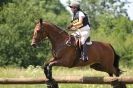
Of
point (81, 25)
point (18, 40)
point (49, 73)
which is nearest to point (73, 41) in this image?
point (81, 25)

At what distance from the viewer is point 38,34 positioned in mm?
12172

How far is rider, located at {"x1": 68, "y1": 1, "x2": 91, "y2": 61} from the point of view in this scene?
12289 millimetres

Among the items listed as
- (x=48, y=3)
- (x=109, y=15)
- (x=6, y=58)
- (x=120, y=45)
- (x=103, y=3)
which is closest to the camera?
(x=6, y=58)

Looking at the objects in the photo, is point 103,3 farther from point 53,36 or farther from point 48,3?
point 53,36

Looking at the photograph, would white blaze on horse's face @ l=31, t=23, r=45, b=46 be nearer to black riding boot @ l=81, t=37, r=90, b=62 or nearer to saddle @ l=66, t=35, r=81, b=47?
saddle @ l=66, t=35, r=81, b=47

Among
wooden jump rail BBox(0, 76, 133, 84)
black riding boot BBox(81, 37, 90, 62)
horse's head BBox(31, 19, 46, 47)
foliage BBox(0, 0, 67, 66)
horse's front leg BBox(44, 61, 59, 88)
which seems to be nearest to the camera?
wooden jump rail BBox(0, 76, 133, 84)

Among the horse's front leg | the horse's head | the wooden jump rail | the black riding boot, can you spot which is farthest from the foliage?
the horse's front leg

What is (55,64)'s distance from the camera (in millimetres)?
11961

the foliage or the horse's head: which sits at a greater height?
the horse's head

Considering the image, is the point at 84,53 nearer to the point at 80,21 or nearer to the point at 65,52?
the point at 65,52

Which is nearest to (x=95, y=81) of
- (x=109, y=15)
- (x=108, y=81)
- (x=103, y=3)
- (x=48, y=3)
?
(x=108, y=81)

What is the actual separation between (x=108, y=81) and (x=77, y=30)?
78.0 inches

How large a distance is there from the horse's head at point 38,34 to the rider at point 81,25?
2.29 feet

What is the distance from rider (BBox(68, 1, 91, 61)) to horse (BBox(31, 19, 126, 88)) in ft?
0.67
